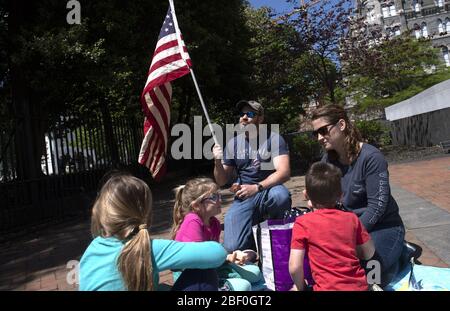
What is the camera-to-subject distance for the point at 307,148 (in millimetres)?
15969

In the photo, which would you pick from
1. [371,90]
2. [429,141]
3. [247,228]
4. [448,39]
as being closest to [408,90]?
[371,90]

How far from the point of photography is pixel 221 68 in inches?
776

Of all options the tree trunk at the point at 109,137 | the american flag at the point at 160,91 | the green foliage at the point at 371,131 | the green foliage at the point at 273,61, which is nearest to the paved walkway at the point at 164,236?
the american flag at the point at 160,91

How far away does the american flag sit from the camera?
4.61m

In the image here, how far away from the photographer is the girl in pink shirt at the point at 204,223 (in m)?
3.20

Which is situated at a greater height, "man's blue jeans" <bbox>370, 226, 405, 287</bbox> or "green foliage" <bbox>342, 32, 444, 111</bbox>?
"green foliage" <bbox>342, 32, 444, 111</bbox>

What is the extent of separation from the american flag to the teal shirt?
2.32 m

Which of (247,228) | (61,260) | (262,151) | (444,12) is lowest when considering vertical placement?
(61,260)

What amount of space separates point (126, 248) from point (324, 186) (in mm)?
1273

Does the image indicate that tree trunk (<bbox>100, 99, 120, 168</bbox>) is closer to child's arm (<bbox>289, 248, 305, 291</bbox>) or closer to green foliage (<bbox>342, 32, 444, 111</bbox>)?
child's arm (<bbox>289, 248, 305, 291</bbox>)

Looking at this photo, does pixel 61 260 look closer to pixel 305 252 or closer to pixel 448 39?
pixel 305 252

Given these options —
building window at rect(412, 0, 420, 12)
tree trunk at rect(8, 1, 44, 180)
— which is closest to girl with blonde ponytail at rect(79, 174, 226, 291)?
tree trunk at rect(8, 1, 44, 180)

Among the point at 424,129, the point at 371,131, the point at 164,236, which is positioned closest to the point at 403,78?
the point at 424,129
